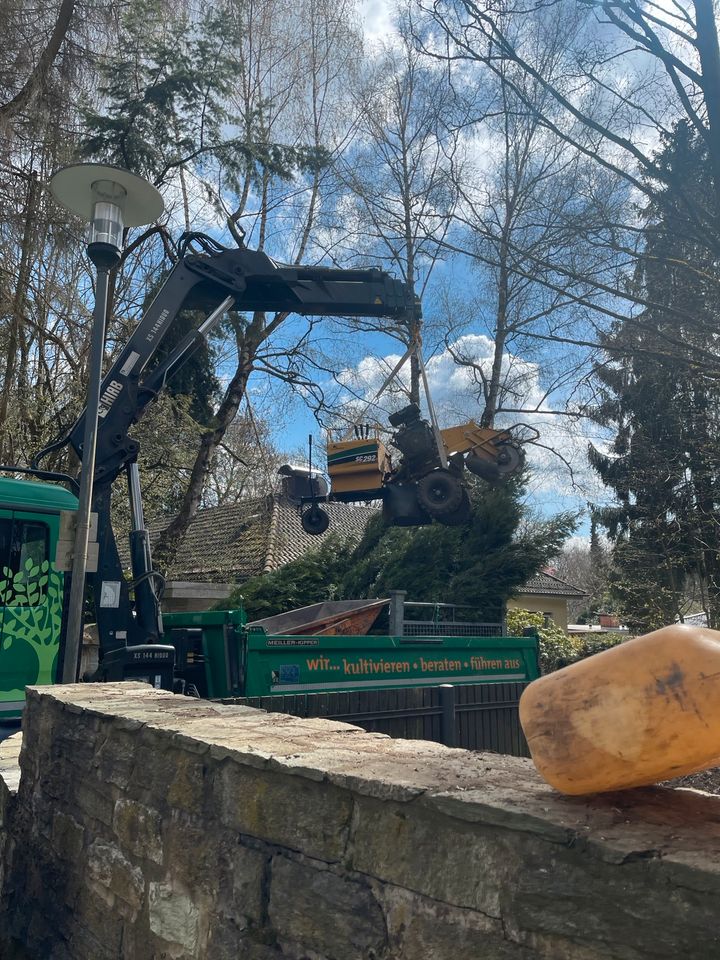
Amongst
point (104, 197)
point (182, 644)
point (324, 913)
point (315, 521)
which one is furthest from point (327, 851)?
point (315, 521)

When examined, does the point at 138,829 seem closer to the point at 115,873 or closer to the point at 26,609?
the point at 115,873

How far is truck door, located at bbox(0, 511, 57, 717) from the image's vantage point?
661 cm

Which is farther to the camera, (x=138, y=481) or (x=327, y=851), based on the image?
(x=138, y=481)

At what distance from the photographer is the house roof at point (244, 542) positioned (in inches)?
809

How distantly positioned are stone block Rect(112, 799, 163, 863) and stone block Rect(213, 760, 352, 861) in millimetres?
399

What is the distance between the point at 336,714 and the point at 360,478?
5440mm

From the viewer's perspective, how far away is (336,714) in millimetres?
5961

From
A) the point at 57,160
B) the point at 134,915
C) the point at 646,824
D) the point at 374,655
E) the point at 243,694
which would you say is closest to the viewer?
the point at 646,824

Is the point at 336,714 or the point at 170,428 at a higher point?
the point at 170,428

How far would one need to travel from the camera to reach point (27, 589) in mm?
6781

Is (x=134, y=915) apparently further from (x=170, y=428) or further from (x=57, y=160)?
(x=170, y=428)

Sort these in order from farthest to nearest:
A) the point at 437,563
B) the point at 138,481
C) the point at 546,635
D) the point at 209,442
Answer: the point at 546,635
the point at 209,442
the point at 437,563
the point at 138,481

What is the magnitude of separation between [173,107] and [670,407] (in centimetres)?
1016

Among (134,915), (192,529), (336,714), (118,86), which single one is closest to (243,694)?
(336,714)
